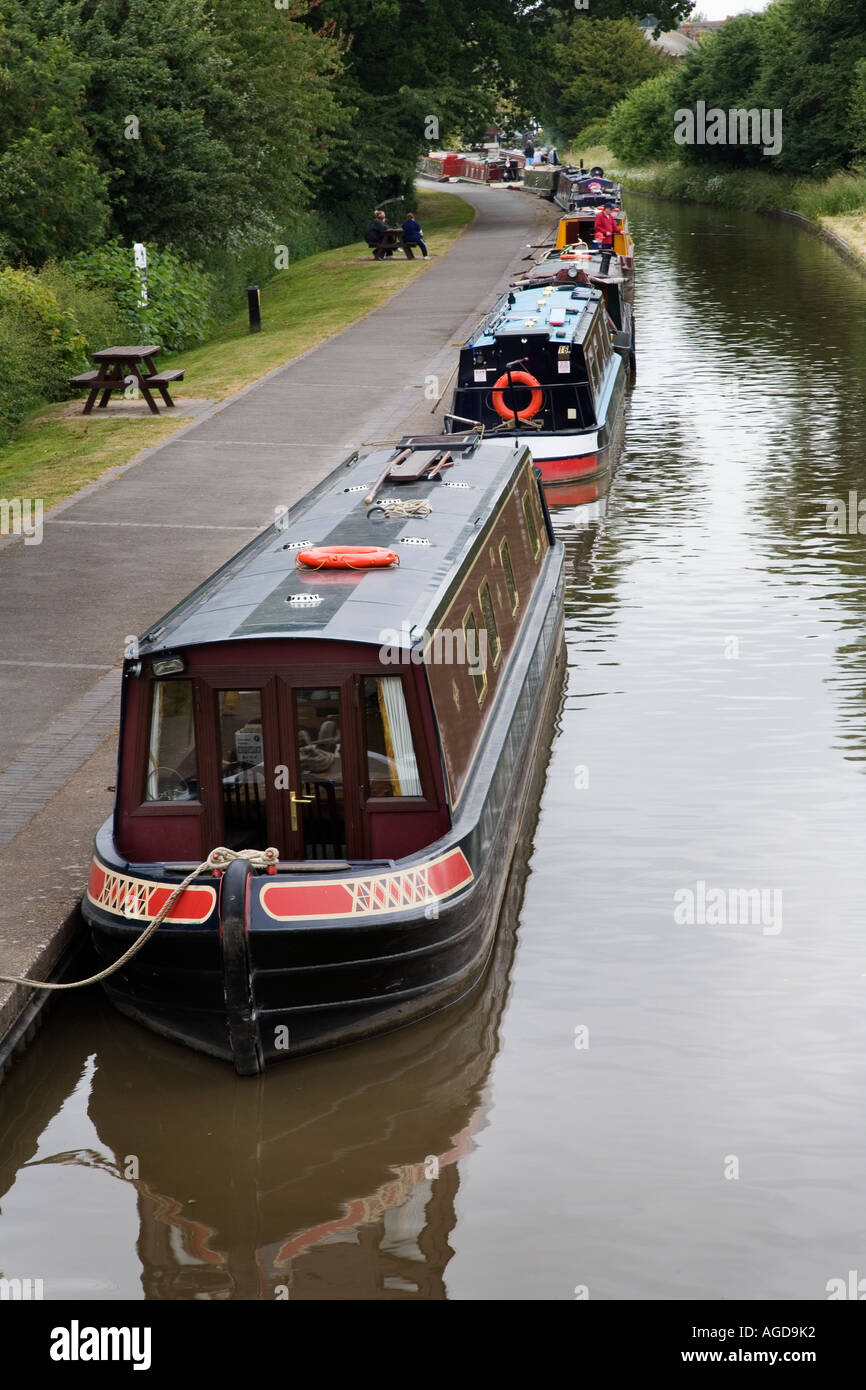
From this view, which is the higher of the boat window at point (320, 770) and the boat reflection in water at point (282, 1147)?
the boat window at point (320, 770)

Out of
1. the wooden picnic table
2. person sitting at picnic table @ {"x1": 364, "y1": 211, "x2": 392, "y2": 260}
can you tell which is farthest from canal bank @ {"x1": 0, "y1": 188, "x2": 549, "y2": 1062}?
person sitting at picnic table @ {"x1": 364, "y1": 211, "x2": 392, "y2": 260}

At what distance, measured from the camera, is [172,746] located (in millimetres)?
8516

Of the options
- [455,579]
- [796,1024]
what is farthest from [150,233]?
[796,1024]

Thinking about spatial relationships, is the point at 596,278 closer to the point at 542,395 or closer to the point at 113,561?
the point at 542,395

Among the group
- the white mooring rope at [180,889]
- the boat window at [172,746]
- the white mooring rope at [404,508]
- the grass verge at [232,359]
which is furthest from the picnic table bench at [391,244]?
the white mooring rope at [180,889]

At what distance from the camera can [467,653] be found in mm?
9797

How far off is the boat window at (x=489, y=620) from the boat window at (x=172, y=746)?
270 cm

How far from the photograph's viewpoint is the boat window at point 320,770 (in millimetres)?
8359

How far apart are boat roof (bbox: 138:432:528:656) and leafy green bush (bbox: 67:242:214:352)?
1530 centimetres

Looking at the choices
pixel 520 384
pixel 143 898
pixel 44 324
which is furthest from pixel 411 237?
pixel 143 898

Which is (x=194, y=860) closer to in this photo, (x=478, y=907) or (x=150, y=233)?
(x=478, y=907)

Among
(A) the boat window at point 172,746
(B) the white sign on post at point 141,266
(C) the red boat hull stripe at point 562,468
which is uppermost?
(B) the white sign on post at point 141,266

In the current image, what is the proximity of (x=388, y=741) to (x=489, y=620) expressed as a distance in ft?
8.59

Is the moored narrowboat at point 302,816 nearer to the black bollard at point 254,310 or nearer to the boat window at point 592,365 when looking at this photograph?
the boat window at point 592,365
